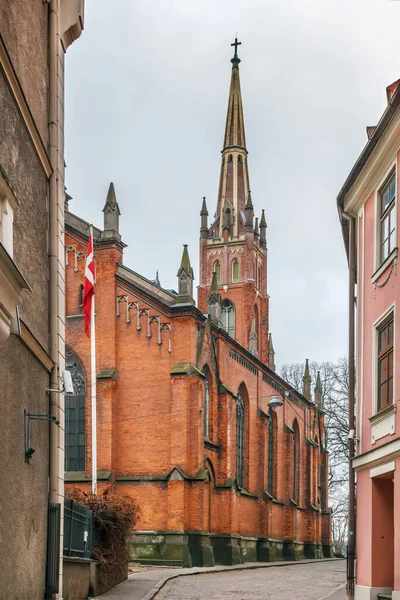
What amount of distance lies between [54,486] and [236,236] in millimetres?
52848

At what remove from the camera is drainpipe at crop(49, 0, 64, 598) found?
1200cm

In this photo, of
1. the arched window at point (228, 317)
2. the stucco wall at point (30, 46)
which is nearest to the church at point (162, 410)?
the arched window at point (228, 317)

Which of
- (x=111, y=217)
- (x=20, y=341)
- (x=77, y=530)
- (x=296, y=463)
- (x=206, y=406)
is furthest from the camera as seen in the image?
(x=296, y=463)

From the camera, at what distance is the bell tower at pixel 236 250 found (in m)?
61.9

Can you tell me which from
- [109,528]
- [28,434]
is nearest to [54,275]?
[28,434]

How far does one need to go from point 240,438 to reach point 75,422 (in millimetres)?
10855

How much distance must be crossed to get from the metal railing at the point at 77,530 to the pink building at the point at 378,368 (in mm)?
5504

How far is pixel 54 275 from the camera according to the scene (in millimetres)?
12234

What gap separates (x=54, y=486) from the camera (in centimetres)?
1191

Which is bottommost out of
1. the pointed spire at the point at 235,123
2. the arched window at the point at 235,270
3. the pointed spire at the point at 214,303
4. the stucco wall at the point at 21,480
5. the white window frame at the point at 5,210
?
the stucco wall at the point at 21,480

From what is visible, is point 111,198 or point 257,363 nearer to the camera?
point 111,198

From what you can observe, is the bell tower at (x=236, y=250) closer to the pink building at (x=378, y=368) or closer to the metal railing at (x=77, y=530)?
the metal railing at (x=77, y=530)

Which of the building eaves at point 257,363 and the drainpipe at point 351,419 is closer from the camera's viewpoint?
the drainpipe at point 351,419

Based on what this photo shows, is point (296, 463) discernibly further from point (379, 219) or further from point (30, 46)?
point (30, 46)
